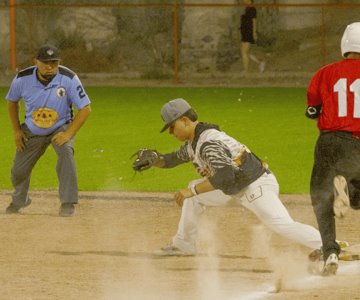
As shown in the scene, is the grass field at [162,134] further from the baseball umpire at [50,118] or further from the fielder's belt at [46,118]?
the fielder's belt at [46,118]

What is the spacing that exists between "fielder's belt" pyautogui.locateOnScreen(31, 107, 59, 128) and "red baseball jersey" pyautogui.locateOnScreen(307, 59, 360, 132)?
4.29 m

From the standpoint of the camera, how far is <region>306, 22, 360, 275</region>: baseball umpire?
11.4 metres

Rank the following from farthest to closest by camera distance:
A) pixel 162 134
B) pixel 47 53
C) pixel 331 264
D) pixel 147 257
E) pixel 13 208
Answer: pixel 162 134
pixel 13 208
pixel 47 53
pixel 147 257
pixel 331 264

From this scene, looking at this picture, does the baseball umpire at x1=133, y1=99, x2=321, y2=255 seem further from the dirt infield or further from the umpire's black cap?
the umpire's black cap

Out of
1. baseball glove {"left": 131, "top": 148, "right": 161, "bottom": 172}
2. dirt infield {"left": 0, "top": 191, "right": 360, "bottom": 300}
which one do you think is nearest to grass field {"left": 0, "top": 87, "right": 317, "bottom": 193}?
dirt infield {"left": 0, "top": 191, "right": 360, "bottom": 300}

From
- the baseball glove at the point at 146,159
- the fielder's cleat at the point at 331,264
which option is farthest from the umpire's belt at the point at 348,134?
the baseball glove at the point at 146,159

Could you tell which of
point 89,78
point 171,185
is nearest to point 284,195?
point 171,185

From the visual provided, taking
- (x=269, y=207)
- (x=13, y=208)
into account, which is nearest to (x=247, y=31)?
(x=13, y=208)

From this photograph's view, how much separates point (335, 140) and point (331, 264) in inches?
40.4

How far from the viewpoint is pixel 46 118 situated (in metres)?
15.1

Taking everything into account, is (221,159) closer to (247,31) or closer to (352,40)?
(352,40)

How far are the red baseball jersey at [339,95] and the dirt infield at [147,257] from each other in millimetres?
1283

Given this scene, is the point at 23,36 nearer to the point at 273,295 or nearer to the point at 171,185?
the point at 171,185

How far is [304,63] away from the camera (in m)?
38.2
